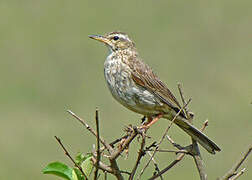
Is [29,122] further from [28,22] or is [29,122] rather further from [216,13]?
[216,13]

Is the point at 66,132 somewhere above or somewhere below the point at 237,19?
below

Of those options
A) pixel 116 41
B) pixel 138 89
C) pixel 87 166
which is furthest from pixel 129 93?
pixel 87 166

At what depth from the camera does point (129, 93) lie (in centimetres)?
603

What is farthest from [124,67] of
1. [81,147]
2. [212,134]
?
[212,134]

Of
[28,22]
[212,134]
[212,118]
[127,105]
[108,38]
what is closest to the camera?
[127,105]

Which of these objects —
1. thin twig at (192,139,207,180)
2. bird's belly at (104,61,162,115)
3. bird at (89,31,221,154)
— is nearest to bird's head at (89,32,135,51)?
Answer: bird at (89,31,221,154)

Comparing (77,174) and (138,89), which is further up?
(138,89)

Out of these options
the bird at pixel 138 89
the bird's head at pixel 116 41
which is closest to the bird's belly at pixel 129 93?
the bird at pixel 138 89

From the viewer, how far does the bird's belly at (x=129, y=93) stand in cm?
599

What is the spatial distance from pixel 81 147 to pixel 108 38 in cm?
745

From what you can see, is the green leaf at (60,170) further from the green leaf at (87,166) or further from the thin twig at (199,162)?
the thin twig at (199,162)

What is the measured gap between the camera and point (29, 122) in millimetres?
16609

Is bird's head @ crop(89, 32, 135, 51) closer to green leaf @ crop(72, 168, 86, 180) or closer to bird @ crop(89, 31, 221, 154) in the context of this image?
bird @ crop(89, 31, 221, 154)

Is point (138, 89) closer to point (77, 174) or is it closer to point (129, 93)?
point (129, 93)
